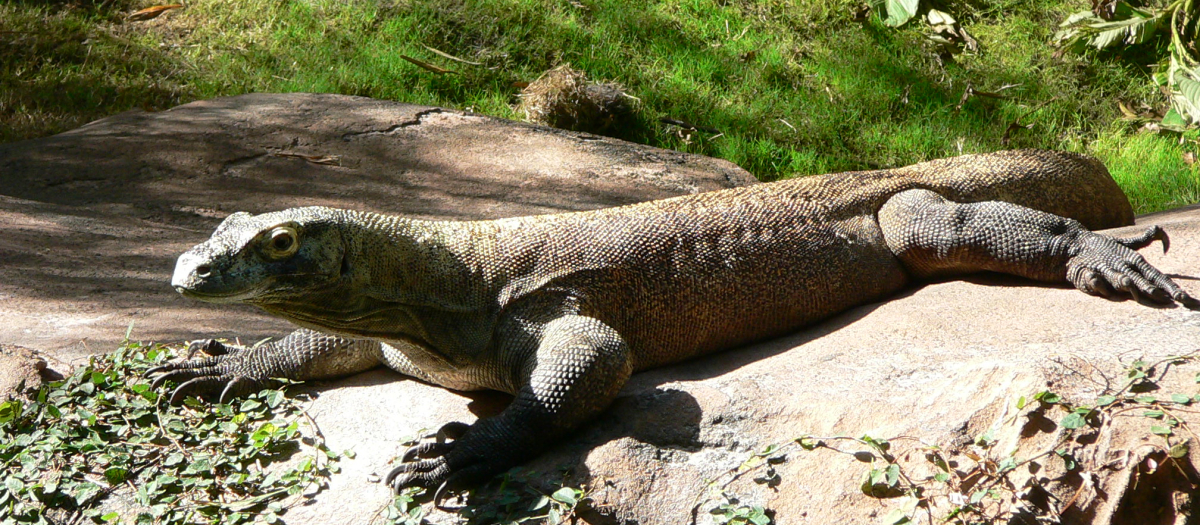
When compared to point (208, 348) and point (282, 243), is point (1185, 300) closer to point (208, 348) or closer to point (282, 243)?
point (282, 243)

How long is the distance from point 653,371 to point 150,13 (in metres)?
6.63

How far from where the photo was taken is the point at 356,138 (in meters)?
6.33

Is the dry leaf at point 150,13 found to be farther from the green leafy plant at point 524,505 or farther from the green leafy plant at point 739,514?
the green leafy plant at point 739,514

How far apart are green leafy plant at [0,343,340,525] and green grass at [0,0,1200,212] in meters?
4.25

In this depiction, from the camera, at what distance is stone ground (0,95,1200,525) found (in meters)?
2.75

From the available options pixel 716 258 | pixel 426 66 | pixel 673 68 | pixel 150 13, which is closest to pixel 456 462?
pixel 716 258

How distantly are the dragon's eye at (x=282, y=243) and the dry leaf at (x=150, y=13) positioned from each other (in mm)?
6370

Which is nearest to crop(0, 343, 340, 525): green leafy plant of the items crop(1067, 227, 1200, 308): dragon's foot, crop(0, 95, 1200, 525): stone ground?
crop(0, 95, 1200, 525): stone ground

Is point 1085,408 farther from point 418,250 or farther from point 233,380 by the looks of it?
point 233,380

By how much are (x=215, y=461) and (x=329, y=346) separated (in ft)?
2.25

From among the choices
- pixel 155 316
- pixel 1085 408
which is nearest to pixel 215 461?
pixel 155 316

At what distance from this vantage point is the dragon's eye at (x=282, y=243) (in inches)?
118

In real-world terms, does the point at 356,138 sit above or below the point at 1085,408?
below

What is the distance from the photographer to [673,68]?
25.4ft
